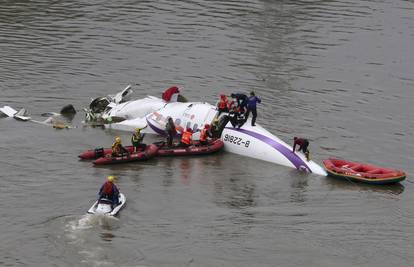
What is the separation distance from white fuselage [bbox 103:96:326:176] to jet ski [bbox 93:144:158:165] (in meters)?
3.48

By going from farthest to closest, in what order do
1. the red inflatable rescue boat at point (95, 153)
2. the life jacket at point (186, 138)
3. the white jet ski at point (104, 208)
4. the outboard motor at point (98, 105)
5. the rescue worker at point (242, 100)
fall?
the outboard motor at point (98, 105) < the rescue worker at point (242, 100) < the life jacket at point (186, 138) < the red inflatable rescue boat at point (95, 153) < the white jet ski at point (104, 208)

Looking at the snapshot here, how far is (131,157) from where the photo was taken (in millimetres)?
39812

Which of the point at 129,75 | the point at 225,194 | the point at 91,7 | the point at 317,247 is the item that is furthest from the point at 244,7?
the point at 317,247

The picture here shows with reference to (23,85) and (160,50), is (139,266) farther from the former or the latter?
(160,50)

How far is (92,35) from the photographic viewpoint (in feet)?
217

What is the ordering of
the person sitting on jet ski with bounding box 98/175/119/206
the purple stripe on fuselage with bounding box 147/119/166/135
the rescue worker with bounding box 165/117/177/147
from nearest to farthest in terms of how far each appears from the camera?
the person sitting on jet ski with bounding box 98/175/119/206 < the rescue worker with bounding box 165/117/177/147 < the purple stripe on fuselage with bounding box 147/119/166/135

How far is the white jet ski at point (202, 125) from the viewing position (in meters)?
40.2

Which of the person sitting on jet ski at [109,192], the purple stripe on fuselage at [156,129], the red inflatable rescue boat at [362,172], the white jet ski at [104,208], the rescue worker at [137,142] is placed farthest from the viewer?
the purple stripe on fuselage at [156,129]

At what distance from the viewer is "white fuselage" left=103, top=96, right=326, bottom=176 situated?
1581 inches

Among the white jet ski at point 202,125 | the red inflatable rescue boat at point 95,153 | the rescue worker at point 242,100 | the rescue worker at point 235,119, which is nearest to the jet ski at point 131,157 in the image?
the red inflatable rescue boat at point 95,153

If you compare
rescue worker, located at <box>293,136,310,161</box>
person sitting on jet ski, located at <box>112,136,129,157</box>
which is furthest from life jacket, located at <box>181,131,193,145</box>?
rescue worker, located at <box>293,136,310,161</box>

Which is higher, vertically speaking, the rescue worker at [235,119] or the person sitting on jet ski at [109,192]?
the rescue worker at [235,119]

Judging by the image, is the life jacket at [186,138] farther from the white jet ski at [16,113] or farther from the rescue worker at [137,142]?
the white jet ski at [16,113]

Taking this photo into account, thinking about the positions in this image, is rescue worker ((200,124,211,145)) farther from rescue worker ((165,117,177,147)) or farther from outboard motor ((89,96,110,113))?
outboard motor ((89,96,110,113))
